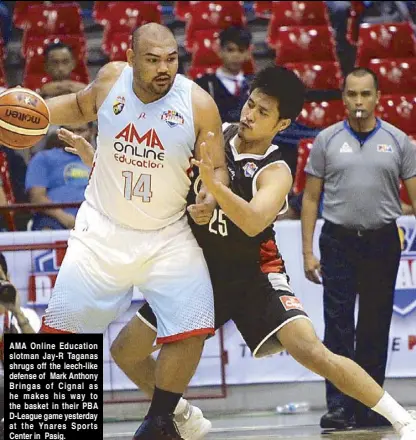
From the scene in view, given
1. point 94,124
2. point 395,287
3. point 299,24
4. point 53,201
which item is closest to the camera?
point 395,287

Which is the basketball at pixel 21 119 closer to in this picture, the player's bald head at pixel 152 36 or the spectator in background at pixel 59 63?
the player's bald head at pixel 152 36

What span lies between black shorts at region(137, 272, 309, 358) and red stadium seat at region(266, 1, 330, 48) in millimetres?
5845

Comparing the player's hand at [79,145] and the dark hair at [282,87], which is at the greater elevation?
the dark hair at [282,87]

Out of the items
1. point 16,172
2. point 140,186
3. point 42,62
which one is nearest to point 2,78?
point 42,62

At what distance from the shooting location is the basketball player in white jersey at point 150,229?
199 inches

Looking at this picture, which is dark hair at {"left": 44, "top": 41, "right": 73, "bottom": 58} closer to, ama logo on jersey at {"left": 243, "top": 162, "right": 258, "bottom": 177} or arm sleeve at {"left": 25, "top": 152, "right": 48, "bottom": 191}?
arm sleeve at {"left": 25, "top": 152, "right": 48, "bottom": 191}

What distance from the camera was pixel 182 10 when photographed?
11148 millimetres

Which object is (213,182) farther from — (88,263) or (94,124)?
(94,124)

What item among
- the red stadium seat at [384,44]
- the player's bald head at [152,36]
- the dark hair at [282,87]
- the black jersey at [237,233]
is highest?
the red stadium seat at [384,44]

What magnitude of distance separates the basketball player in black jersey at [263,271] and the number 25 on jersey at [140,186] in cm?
24

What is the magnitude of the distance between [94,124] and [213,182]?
14.0 feet

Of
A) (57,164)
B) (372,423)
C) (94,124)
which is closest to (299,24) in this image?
(94,124)

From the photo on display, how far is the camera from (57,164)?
8.10 meters

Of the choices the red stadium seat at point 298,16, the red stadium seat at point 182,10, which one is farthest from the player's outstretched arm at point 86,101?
the red stadium seat at point 182,10
